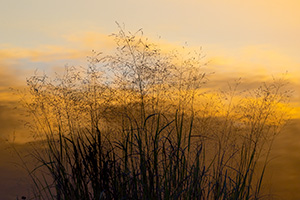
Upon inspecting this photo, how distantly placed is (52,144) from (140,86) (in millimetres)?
966

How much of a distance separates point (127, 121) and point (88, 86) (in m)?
0.63

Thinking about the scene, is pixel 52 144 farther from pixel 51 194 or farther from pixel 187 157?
pixel 187 157

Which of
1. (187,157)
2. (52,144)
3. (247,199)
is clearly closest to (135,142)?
(187,157)

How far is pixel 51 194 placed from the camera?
13.3ft

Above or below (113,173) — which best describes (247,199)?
below

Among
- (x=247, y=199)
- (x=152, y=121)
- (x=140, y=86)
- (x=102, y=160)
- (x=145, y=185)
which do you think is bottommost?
(x=247, y=199)

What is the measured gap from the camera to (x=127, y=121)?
3.98 metres

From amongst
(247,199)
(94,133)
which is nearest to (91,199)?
(94,133)

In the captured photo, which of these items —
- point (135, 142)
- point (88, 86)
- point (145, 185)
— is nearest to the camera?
point (145, 185)

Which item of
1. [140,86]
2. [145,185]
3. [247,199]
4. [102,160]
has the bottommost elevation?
[247,199]

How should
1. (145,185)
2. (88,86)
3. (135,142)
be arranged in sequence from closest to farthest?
(145,185)
(135,142)
(88,86)

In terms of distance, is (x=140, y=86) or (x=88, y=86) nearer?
(x=140, y=86)

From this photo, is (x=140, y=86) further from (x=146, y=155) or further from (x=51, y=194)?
(x=51, y=194)

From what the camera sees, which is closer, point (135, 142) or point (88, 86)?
point (135, 142)
